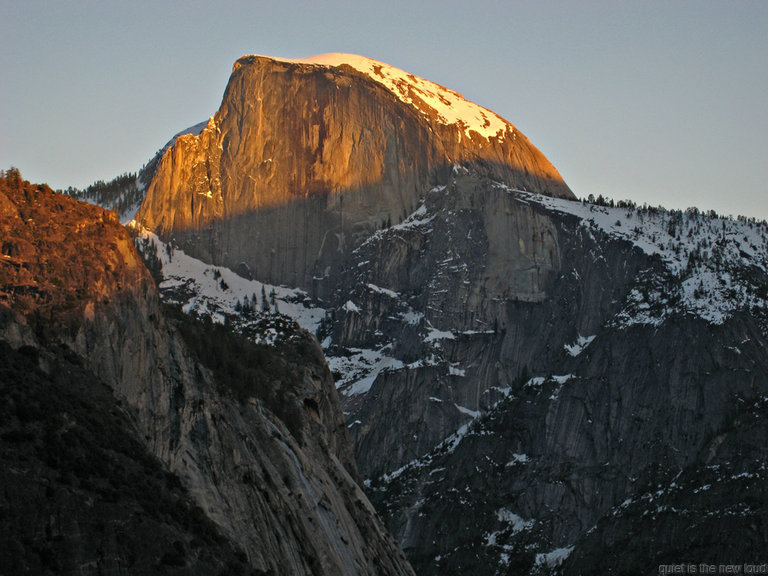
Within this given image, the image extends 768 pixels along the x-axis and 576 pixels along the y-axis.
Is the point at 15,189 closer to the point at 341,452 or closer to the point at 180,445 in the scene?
the point at 180,445

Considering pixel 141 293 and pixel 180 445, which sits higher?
pixel 141 293

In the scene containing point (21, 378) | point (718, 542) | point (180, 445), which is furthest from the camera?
point (718, 542)

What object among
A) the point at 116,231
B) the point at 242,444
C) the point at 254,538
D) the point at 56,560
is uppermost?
the point at 116,231

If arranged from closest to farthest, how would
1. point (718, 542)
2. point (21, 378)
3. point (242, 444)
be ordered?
point (21, 378)
point (242, 444)
point (718, 542)

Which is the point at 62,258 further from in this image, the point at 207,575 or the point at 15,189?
the point at 207,575

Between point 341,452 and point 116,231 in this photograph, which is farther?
point 341,452

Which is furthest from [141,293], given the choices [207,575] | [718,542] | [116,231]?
[718,542]

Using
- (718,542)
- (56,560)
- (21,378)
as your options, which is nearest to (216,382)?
(21,378)
